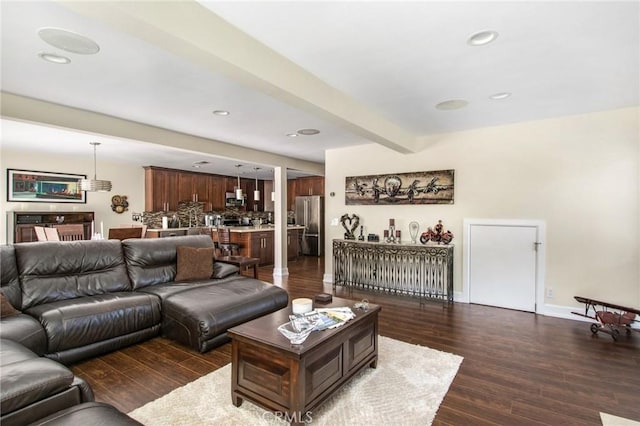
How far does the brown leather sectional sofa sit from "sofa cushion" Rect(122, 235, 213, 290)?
10 millimetres

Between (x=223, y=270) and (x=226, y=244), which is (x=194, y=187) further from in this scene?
(x=223, y=270)

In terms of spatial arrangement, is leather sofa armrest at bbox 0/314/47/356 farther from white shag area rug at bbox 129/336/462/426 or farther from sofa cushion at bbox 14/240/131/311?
white shag area rug at bbox 129/336/462/426

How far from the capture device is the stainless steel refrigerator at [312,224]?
28.9 ft

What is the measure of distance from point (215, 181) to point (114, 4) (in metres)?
7.97

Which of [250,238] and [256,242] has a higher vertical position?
[250,238]

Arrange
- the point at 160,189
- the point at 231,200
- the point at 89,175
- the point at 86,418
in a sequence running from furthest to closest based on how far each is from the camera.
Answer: the point at 231,200, the point at 160,189, the point at 89,175, the point at 86,418

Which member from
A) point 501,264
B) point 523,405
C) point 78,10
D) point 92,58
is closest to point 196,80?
point 92,58

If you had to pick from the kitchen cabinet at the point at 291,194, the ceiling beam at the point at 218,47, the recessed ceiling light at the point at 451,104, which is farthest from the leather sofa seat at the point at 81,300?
the kitchen cabinet at the point at 291,194

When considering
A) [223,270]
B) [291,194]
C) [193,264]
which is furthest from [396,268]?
[291,194]

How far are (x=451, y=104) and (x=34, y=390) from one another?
150 inches

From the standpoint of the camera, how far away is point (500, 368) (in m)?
2.60

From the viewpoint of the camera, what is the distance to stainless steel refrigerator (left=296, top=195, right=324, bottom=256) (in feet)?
28.9

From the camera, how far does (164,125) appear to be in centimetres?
410

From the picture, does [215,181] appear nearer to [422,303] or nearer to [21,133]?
[21,133]
